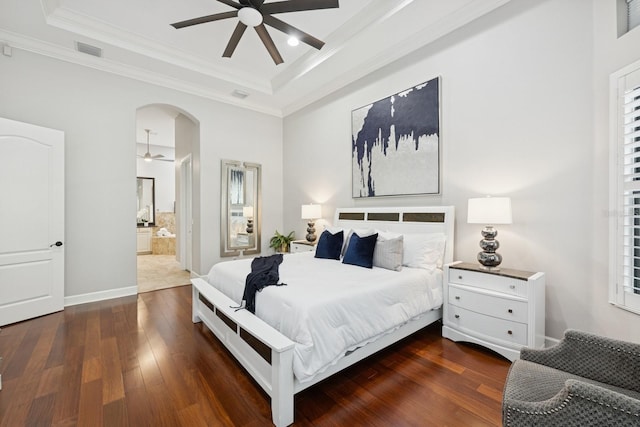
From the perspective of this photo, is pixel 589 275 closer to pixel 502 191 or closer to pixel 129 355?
pixel 502 191

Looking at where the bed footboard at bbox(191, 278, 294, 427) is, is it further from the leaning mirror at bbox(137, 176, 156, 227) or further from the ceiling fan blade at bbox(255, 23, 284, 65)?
the leaning mirror at bbox(137, 176, 156, 227)

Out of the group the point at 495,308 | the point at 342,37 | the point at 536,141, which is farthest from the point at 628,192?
the point at 342,37

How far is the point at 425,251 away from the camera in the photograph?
3074mm

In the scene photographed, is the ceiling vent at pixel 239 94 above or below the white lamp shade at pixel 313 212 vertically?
above

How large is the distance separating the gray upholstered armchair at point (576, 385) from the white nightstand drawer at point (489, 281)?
965 mm

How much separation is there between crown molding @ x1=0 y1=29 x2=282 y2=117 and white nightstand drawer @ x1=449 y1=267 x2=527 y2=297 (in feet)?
15.3

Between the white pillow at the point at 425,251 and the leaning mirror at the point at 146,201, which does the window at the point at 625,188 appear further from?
the leaning mirror at the point at 146,201

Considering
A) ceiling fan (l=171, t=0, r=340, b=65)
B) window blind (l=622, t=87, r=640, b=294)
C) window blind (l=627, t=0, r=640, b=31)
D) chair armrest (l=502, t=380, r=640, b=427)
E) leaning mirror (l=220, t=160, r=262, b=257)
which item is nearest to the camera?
chair armrest (l=502, t=380, r=640, b=427)

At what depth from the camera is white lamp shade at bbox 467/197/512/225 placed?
8.29 feet

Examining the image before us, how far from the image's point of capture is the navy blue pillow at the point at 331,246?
3.53 m

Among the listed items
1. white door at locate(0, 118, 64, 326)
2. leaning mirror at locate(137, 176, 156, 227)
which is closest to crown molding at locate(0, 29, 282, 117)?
white door at locate(0, 118, 64, 326)

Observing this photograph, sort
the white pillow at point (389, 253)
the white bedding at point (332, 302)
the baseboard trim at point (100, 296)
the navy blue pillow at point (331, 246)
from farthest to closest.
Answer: the baseboard trim at point (100, 296) → the navy blue pillow at point (331, 246) → the white pillow at point (389, 253) → the white bedding at point (332, 302)

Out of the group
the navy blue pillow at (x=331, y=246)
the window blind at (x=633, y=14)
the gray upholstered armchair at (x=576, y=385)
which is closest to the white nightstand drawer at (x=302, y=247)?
the navy blue pillow at (x=331, y=246)

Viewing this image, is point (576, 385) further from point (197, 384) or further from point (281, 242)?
point (281, 242)
